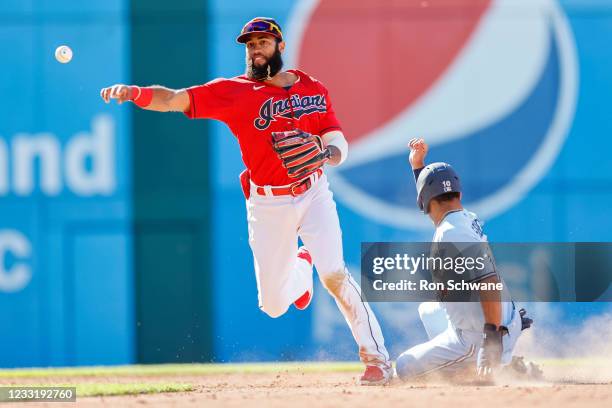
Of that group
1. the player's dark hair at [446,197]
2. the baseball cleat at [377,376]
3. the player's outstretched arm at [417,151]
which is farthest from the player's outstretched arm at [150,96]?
the baseball cleat at [377,376]

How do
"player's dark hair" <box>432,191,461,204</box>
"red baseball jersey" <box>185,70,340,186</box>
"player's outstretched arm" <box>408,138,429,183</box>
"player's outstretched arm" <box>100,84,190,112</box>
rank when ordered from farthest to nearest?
"player's outstretched arm" <box>408,138,429,183</box>, "red baseball jersey" <box>185,70,340,186</box>, "player's dark hair" <box>432,191,461,204</box>, "player's outstretched arm" <box>100,84,190,112</box>

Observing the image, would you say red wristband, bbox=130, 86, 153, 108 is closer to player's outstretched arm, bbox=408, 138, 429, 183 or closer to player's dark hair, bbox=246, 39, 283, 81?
player's dark hair, bbox=246, 39, 283, 81

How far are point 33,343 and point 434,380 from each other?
3.01 m

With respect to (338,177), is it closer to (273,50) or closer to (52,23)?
(273,50)

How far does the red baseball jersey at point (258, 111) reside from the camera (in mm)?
5699

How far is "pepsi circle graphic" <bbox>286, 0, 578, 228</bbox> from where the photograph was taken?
24.0ft

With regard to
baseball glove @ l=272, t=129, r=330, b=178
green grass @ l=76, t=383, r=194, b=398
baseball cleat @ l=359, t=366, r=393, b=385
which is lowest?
green grass @ l=76, t=383, r=194, b=398

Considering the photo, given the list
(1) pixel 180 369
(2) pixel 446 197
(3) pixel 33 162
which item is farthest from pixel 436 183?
(3) pixel 33 162

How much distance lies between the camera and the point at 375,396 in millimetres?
4977

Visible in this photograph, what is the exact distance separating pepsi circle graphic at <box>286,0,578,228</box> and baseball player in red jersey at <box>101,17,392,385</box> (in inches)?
56.9

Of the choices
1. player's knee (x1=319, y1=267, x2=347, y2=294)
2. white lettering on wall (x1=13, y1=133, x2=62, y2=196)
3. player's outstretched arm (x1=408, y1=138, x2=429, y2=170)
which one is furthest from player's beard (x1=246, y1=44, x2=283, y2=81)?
white lettering on wall (x1=13, y1=133, x2=62, y2=196)

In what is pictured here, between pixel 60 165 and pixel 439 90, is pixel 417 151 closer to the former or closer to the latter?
pixel 439 90

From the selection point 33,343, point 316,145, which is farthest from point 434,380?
point 33,343

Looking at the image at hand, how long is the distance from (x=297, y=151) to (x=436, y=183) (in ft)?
2.43
